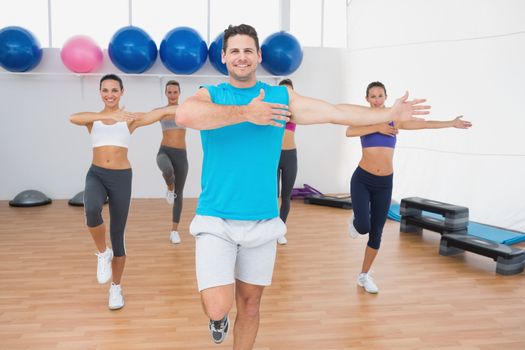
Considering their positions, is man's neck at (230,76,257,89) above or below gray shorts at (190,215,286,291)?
above

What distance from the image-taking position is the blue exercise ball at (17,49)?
5.40 meters

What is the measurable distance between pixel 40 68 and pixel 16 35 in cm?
77

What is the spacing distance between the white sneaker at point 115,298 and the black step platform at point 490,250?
2.68 metres

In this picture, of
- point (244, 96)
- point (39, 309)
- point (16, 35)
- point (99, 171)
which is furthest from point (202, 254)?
point (16, 35)

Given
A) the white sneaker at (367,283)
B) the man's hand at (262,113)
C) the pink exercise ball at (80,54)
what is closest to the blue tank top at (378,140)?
the white sneaker at (367,283)

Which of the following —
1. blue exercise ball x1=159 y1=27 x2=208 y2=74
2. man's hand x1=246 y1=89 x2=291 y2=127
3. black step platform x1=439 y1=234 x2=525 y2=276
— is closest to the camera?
man's hand x1=246 y1=89 x2=291 y2=127

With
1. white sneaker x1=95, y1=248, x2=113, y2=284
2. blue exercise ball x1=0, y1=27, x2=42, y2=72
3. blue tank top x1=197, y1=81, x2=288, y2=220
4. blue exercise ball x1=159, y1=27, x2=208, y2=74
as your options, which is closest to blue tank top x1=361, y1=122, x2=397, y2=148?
blue tank top x1=197, y1=81, x2=288, y2=220

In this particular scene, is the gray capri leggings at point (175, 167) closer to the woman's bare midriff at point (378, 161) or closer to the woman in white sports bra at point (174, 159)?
the woman in white sports bra at point (174, 159)

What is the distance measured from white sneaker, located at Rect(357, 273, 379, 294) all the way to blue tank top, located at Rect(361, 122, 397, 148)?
2.94 feet

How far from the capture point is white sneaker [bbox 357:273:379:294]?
325cm

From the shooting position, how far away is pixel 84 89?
6289 mm

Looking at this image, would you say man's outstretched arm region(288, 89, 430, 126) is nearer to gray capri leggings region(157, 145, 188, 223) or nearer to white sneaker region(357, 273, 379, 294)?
white sneaker region(357, 273, 379, 294)

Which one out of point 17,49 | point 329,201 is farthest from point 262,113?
point 17,49

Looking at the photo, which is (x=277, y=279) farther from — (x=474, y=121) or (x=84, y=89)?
(x=84, y=89)
